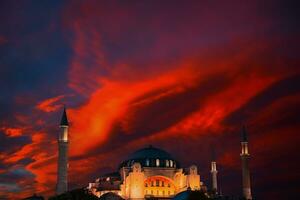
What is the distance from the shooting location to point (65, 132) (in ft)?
265

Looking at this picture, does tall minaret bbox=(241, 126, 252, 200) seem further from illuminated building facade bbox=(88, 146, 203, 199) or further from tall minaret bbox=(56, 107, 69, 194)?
tall minaret bbox=(56, 107, 69, 194)

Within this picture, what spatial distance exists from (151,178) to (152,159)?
448cm

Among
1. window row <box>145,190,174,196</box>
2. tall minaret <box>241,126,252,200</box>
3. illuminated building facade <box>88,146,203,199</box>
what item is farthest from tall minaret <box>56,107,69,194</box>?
tall minaret <box>241,126,252,200</box>

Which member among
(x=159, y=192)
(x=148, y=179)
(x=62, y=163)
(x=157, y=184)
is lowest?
(x=159, y=192)

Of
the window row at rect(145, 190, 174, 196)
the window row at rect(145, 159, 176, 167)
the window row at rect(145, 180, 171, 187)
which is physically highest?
the window row at rect(145, 159, 176, 167)

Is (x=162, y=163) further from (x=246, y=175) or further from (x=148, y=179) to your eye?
(x=246, y=175)

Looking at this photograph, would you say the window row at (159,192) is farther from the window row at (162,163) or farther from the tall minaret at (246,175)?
A: the tall minaret at (246,175)

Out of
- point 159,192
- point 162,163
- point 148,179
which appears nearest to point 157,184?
point 159,192

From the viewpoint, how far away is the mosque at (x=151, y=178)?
86250 mm

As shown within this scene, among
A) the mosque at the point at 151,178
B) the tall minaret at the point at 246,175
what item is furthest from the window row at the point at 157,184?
the tall minaret at the point at 246,175

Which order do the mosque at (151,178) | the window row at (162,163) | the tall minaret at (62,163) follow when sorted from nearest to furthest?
the tall minaret at (62,163)
the mosque at (151,178)
the window row at (162,163)

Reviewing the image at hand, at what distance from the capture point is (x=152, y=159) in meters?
93.3

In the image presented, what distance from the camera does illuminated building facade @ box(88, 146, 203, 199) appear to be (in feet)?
284

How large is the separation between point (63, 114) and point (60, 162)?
8903 millimetres
